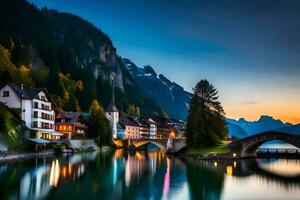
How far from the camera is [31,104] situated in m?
99.9

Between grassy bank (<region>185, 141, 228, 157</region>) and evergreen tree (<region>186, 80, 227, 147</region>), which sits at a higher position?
evergreen tree (<region>186, 80, 227, 147</region>)

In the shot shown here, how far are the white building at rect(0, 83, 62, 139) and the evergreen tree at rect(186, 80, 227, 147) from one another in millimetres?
39099

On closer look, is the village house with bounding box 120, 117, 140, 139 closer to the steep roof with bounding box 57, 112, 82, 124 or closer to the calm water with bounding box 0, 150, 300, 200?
the steep roof with bounding box 57, 112, 82, 124

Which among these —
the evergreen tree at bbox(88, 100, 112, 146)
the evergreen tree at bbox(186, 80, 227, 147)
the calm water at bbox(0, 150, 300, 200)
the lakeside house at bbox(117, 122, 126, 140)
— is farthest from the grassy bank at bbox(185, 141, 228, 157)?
the lakeside house at bbox(117, 122, 126, 140)

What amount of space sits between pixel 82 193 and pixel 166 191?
861 cm

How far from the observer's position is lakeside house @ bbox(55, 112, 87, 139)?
4895 inches

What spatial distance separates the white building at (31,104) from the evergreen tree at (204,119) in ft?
128

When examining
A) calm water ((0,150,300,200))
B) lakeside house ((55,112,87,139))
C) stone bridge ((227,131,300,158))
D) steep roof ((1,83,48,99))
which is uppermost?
steep roof ((1,83,48,99))

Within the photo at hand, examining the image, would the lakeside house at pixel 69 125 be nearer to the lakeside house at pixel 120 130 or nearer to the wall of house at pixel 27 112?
the wall of house at pixel 27 112

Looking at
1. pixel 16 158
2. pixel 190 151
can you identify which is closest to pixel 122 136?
pixel 190 151

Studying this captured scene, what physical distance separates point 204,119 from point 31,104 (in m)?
44.5

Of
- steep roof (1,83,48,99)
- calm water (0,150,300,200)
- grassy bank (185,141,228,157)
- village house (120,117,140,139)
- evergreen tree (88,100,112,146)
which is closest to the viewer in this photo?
calm water (0,150,300,200)

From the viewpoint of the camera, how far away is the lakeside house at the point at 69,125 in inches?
4895

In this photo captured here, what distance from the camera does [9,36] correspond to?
169m
